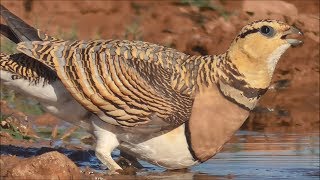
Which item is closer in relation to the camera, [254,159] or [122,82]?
[122,82]

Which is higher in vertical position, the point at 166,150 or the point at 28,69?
the point at 28,69

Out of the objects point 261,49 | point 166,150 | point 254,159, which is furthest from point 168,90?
point 254,159

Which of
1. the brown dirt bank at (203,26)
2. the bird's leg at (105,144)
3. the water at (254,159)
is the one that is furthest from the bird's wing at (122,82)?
the brown dirt bank at (203,26)

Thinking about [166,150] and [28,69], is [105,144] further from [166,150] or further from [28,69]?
[28,69]

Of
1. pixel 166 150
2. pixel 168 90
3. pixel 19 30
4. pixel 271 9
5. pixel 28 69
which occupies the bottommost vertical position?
pixel 271 9

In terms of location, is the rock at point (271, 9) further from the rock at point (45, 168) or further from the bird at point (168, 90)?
the rock at point (45, 168)

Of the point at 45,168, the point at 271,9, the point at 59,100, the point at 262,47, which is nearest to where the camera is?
the point at 45,168

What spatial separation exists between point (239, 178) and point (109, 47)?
4.73 ft

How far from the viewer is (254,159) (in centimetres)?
928

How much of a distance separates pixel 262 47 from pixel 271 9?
7.10m

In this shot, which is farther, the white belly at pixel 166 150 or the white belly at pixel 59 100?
the white belly at pixel 59 100

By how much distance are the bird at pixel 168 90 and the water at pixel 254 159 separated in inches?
15.2

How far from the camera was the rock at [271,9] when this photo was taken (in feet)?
47.9

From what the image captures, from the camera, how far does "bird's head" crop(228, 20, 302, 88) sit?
8.01 metres
